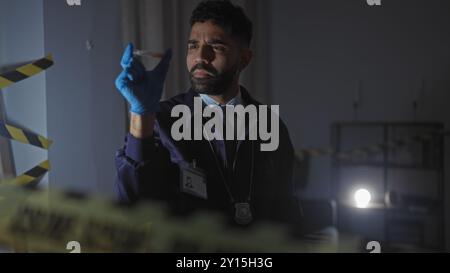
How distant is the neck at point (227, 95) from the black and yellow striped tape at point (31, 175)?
1.53 feet

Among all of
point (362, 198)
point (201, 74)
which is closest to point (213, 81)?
point (201, 74)

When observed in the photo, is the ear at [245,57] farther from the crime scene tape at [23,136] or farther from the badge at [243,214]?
the crime scene tape at [23,136]

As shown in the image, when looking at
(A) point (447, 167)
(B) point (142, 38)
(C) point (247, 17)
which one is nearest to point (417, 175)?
(A) point (447, 167)

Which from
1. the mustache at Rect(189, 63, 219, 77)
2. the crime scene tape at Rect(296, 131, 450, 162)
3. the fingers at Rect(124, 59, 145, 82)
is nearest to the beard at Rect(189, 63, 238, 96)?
the mustache at Rect(189, 63, 219, 77)

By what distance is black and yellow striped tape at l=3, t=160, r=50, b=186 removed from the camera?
102 centimetres

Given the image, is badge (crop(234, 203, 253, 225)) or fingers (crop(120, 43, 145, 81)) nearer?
fingers (crop(120, 43, 145, 81))

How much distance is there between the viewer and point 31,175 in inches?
40.3

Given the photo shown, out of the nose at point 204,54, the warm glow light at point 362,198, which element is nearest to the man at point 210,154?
the nose at point 204,54

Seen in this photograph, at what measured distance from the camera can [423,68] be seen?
38.0 inches

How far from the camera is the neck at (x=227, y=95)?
3.23 feet

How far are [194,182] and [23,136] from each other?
0.47m

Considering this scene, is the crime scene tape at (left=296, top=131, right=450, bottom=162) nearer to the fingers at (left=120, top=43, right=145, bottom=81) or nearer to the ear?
the ear
